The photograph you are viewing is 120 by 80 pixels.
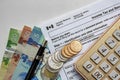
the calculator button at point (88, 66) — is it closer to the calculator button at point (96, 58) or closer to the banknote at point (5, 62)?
the calculator button at point (96, 58)

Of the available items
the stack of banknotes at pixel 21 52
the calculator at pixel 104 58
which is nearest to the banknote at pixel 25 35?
the stack of banknotes at pixel 21 52

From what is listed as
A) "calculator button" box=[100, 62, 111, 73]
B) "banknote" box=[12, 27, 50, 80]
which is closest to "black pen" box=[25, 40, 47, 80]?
"banknote" box=[12, 27, 50, 80]

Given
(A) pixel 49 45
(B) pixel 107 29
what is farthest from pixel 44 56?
(B) pixel 107 29

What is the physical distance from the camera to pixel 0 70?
0.64 m

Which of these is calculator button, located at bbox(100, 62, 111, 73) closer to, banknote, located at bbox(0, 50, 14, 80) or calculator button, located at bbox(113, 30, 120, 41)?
calculator button, located at bbox(113, 30, 120, 41)

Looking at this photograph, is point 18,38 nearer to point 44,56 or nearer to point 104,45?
point 44,56

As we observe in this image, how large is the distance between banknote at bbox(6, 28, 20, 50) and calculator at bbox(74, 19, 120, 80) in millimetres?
131

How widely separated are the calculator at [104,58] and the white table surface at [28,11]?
0.07m

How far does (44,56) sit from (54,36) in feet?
0.14

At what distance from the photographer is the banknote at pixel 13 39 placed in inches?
24.9

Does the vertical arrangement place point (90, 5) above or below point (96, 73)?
above

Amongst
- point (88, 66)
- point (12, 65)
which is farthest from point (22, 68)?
point (88, 66)

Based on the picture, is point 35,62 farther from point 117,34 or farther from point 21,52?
point 117,34

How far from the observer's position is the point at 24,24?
24.8 inches
